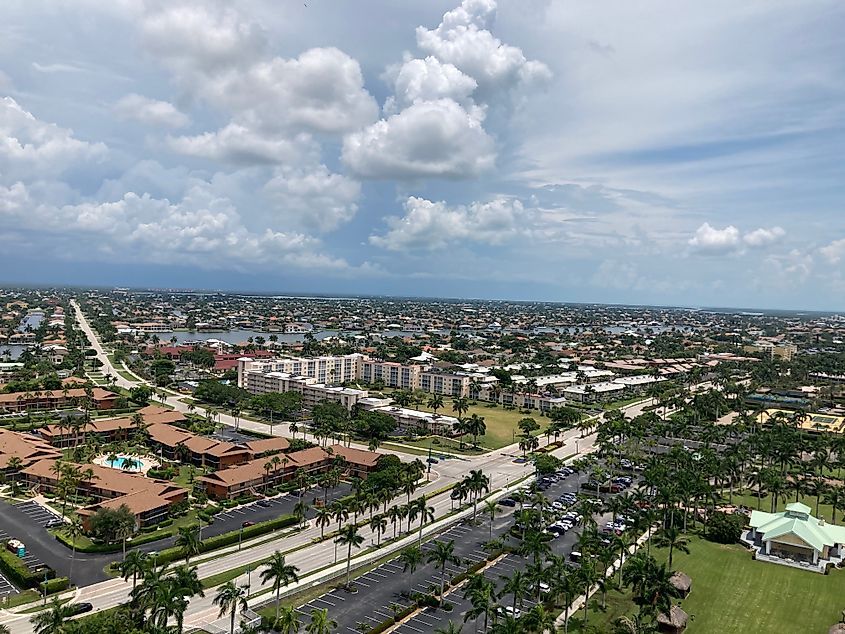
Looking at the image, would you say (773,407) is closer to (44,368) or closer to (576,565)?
(576,565)

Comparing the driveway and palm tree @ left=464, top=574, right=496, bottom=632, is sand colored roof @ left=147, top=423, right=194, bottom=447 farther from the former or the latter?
palm tree @ left=464, top=574, right=496, bottom=632

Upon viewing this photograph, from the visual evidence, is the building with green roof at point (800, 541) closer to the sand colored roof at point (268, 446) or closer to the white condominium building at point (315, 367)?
the sand colored roof at point (268, 446)

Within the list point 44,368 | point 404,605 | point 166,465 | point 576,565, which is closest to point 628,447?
point 576,565

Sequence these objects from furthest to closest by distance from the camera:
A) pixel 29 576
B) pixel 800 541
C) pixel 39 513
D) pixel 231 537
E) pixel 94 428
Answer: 1. pixel 94 428
2. pixel 39 513
3. pixel 800 541
4. pixel 231 537
5. pixel 29 576

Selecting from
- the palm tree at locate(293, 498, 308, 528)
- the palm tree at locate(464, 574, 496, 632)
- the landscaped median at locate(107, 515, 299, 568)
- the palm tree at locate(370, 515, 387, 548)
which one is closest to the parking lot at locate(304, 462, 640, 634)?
the palm tree at locate(370, 515, 387, 548)

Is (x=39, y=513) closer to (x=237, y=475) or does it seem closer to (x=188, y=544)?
(x=237, y=475)

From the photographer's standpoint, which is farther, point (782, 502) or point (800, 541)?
point (782, 502)

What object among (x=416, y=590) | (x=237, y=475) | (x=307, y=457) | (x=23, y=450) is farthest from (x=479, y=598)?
(x=23, y=450)
